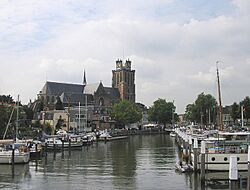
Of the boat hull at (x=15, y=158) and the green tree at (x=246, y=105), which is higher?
the green tree at (x=246, y=105)

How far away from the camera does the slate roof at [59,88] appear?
169750 mm

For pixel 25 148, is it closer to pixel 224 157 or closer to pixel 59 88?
pixel 224 157

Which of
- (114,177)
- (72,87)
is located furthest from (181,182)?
(72,87)

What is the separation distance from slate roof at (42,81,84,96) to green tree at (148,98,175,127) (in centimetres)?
3727

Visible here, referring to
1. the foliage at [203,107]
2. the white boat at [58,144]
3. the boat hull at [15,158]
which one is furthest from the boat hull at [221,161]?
the foliage at [203,107]

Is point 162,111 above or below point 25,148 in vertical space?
above

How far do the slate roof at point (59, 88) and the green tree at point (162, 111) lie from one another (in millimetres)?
37270

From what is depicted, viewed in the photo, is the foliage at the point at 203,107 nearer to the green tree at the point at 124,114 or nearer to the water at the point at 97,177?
the green tree at the point at 124,114

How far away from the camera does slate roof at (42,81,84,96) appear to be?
16975cm

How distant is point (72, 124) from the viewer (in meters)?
128

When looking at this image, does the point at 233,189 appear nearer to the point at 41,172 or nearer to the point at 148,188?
the point at 148,188

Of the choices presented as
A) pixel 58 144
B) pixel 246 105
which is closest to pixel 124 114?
pixel 246 105

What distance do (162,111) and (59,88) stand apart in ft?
168

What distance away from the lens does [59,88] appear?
172875mm
